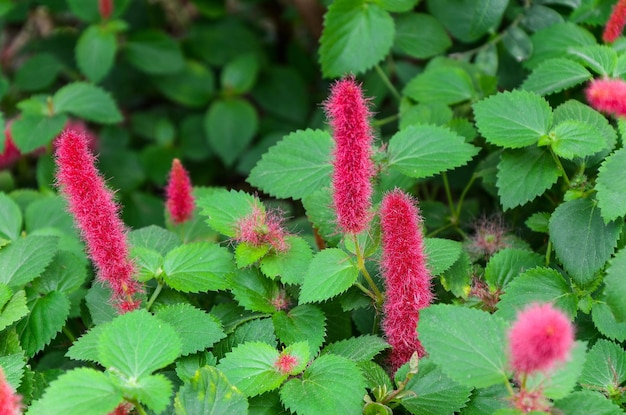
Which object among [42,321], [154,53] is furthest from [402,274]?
[154,53]

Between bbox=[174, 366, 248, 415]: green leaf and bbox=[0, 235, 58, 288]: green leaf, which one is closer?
bbox=[174, 366, 248, 415]: green leaf

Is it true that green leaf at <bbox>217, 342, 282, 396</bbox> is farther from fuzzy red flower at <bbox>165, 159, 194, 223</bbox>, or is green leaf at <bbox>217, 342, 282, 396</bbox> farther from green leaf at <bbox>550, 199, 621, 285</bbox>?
green leaf at <bbox>550, 199, 621, 285</bbox>

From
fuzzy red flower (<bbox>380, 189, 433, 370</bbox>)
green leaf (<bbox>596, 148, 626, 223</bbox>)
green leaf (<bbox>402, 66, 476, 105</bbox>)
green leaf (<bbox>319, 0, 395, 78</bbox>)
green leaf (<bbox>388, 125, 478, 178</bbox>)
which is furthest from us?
green leaf (<bbox>319, 0, 395, 78</bbox>)

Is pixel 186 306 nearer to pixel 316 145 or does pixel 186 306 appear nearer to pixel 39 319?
pixel 39 319

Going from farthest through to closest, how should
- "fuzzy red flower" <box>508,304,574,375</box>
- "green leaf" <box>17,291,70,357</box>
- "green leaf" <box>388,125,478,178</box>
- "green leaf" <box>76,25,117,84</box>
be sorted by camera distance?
"green leaf" <box>76,25,117,84</box> → "green leaf" <box>388,125,478,178</box> → "green leaf" <box>17,291,70,357</box> → "fuzzy red flower" <box>508,304,574,375</box>

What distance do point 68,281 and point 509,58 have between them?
1504 millimetres

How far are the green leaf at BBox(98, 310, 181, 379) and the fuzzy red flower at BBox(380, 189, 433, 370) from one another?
1.35 ft

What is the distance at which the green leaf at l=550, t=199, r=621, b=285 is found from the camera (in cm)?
155

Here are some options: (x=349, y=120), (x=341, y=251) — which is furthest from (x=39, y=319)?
(x=349, y=120)

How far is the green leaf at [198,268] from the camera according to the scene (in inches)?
63.6

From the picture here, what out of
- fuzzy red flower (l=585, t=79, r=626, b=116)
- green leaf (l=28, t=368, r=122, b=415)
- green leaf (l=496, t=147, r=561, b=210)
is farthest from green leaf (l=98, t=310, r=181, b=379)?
fuzzy red flower (l=585, t=79, r=626, b=116)

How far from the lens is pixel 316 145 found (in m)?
1.85

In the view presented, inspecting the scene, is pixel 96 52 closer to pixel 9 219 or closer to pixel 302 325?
pixel 9 219

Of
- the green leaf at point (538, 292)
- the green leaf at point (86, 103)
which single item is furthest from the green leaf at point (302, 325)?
the green leaf at point (86, 103)
